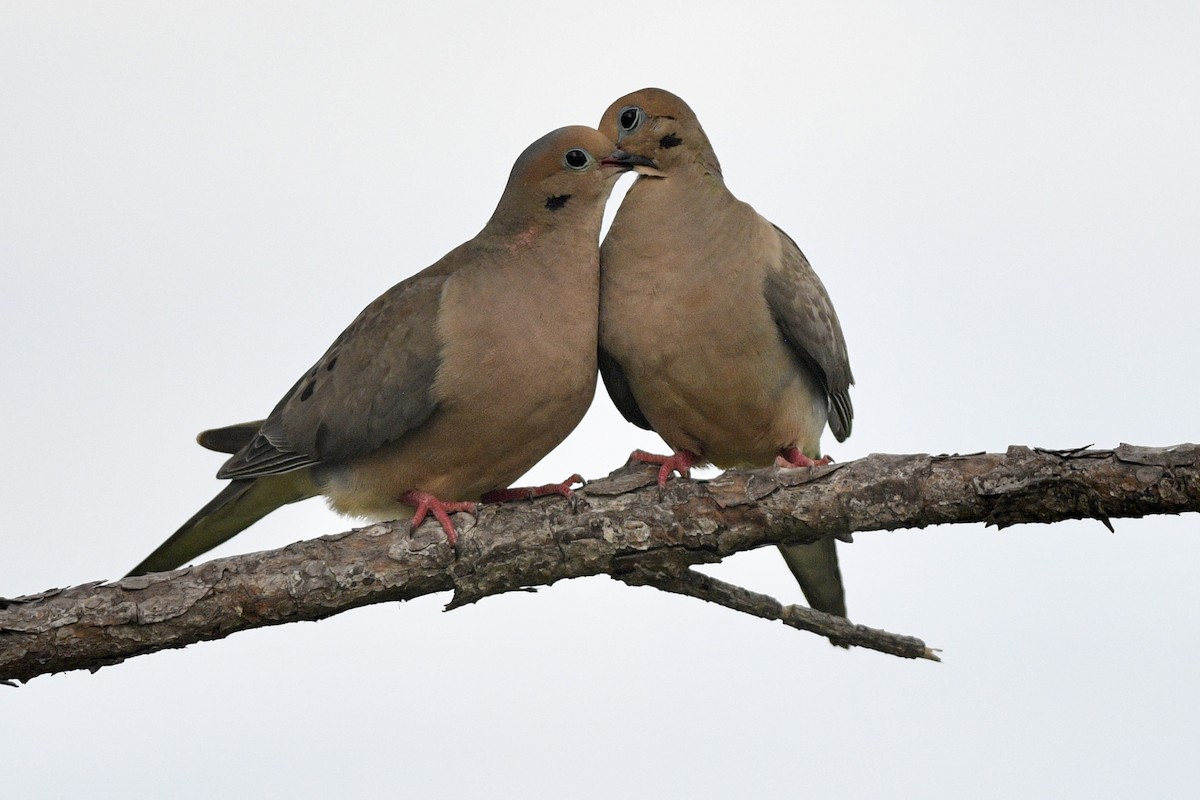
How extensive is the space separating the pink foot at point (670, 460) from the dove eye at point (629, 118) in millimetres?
1204

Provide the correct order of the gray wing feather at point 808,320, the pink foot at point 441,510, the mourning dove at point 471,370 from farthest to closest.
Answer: the gray wing feather at point 808,320, the mourning dove at point 471,370, the pink foot at point 441,510

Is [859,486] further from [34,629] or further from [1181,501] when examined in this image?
[34,629]

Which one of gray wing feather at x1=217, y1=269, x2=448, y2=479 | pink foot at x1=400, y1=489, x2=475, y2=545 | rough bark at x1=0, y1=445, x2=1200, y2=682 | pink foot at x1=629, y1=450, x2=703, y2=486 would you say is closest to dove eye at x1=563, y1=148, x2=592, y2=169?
gray wing feather at x1=217, y1=269, x2=448, y2=479

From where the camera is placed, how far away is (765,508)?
4301 mm

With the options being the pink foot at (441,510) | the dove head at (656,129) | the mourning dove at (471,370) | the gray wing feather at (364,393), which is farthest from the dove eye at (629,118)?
the pink foot at (441,510)

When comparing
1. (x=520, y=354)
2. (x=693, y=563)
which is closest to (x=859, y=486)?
(x=693, y=563)

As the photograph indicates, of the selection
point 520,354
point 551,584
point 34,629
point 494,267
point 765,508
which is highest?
point 494,267

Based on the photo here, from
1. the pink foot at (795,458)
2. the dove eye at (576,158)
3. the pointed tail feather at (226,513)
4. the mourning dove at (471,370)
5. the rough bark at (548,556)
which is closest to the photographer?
the rough bark at (548,556)

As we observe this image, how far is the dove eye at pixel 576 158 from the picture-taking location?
4.83 m

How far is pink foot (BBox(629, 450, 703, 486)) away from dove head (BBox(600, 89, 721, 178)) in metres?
1.05

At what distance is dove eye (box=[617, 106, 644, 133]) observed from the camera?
16.2 feet

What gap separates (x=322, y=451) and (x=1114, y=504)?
2.81 m

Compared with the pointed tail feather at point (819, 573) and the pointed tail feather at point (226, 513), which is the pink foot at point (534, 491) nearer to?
the pointed tail feather at point (226, 513)

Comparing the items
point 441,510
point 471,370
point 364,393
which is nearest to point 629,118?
point 471,370
